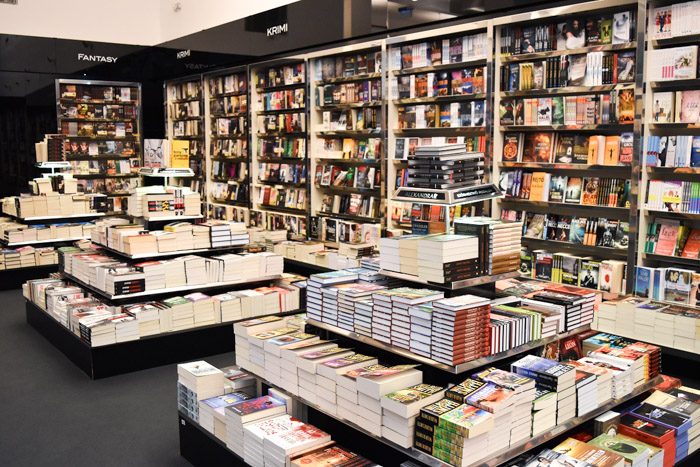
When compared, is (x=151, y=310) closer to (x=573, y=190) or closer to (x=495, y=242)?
(x=495, y=242)

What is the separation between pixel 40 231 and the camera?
30.3 ft

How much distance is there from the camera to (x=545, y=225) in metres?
6.44

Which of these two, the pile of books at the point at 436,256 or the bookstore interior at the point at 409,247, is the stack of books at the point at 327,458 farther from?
the pile of books at the point at 436,256

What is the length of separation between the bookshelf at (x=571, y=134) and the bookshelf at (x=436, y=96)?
0.26 meters

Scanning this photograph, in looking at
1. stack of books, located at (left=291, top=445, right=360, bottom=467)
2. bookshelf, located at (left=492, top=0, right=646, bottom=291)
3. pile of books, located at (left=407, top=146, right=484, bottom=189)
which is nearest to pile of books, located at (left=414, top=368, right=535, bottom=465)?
stack of books, located at (left=291, top=445, right=360, bottom=467)

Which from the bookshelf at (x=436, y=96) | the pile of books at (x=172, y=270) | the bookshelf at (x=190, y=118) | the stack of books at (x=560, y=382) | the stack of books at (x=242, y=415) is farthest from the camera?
the bookshelf at (x=190, y=118)

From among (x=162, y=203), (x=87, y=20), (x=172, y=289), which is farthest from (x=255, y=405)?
(x=87, y=20)

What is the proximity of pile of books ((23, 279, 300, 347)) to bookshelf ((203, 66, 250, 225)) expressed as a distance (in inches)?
154

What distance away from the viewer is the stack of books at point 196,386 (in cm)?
392

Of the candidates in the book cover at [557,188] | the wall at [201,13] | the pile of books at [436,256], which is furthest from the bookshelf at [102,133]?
the pile of books at [436,256]

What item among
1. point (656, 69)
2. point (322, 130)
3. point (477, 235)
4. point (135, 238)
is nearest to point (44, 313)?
point (135, 238)

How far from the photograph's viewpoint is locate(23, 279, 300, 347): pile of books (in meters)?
5.49

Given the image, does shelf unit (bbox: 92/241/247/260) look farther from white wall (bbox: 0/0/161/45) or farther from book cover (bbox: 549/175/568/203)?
white wall (bbox: 0/0/161/45)

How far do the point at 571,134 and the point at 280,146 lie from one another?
15.0 ft
